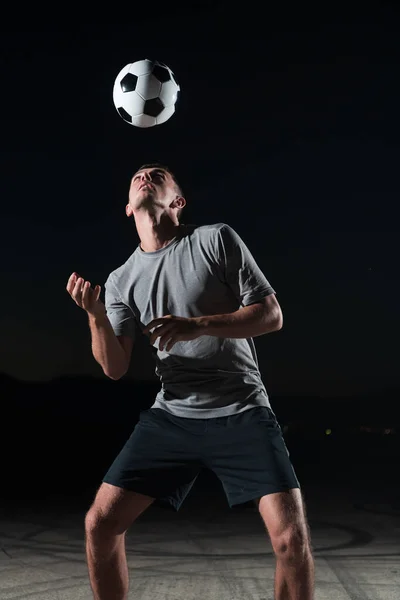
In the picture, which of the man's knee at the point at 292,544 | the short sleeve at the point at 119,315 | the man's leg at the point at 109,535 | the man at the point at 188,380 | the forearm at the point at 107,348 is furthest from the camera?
the short sleeve at the point at 119,315

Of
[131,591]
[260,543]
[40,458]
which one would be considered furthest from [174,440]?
[40,458]

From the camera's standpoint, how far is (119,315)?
420 cm

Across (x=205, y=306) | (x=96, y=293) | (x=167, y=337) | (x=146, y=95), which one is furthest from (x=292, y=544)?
(x=146, y=95)

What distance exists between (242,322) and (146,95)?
256cm

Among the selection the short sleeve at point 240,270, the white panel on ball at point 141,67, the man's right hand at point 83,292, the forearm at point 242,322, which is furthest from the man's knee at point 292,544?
the white panel on ball at point 141,67

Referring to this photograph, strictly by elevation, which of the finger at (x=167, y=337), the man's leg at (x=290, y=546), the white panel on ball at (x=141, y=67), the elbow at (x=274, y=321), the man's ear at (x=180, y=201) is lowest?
the man's leg at (x=290, y=546)

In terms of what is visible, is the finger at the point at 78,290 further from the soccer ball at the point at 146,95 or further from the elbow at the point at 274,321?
the soccer ball at the point at 146,95

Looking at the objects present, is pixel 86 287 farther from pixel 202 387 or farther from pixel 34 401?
pixel 34 401

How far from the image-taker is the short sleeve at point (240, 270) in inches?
148

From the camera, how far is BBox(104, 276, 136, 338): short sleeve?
4188 millimetres

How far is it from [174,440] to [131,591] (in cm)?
212

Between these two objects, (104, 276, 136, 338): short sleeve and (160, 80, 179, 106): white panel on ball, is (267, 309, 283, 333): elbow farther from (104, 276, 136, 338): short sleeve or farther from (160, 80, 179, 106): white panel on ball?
(160, 80, 179, 106): white panel on ball

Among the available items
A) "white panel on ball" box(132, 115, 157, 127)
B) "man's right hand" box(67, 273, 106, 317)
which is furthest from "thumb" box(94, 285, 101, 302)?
"white panel on ball" box(132, 115, 157, 127)

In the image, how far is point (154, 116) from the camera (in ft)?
18.2
